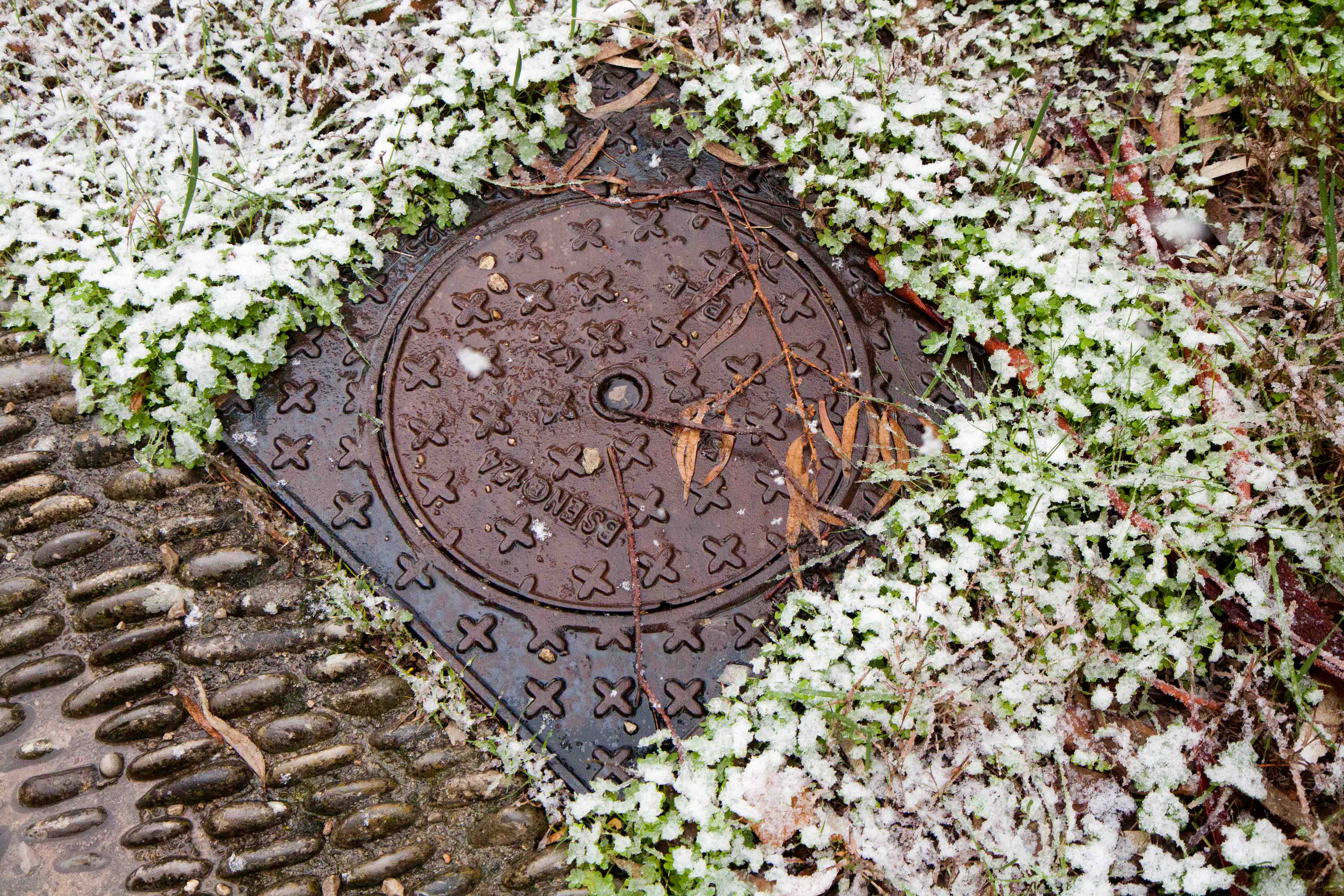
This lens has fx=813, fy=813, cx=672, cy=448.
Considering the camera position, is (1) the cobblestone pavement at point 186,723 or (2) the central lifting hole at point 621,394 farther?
(2) the central lifting hole at point 621,394

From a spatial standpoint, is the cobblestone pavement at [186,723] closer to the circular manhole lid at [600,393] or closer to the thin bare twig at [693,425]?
the circular manhole lid at [600,393]

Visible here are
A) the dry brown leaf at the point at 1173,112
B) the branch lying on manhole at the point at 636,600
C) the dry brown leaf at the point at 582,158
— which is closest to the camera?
the branch lying on manhole at the point at 636,600

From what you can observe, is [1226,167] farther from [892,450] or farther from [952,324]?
[892,450]

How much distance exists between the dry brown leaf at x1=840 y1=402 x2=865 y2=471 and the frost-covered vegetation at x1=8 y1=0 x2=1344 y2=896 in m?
0.18

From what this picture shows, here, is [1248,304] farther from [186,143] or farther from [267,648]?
[186,143]

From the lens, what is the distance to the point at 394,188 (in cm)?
242

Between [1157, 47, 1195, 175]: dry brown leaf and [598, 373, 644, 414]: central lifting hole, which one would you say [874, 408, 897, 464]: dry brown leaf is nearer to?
[598, 373, 644, 414]: central lifting hole

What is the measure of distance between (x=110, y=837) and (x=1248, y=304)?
10.6ft

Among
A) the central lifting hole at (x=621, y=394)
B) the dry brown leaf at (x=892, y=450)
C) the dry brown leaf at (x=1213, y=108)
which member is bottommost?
the dry brown leaf at (x=892, y=450)

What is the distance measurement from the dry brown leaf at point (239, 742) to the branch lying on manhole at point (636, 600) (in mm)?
932

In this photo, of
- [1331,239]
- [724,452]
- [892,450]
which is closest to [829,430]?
[892,450]

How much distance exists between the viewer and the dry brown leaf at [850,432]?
2193 mm

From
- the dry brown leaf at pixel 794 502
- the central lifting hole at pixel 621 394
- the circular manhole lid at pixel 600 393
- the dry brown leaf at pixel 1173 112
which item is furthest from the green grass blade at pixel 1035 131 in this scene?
the central lifting hole at pixel 621 394

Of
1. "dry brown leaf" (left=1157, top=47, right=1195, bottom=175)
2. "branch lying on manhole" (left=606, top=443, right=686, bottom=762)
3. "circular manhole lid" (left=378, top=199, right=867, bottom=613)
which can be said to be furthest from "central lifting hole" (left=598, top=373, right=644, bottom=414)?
"dry brown leaf" (left=1157, top=47, right=1195, bottom=175)
